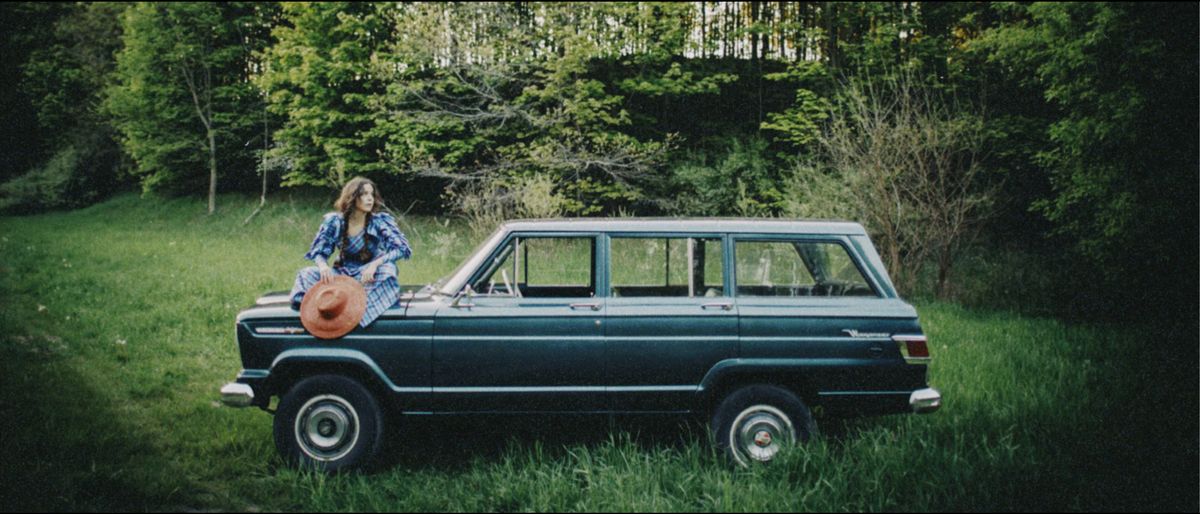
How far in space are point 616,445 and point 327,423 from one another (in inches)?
87.4

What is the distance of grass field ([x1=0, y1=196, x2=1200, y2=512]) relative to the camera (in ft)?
13.1

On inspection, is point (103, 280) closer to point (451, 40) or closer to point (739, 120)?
point (451, 40)

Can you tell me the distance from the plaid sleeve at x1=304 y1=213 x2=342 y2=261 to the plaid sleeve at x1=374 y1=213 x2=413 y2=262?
0.34 m

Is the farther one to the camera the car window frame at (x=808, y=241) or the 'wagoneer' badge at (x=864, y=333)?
the car window frame at (x=808, y=241)

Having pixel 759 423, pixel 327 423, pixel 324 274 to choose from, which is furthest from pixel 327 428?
pixel 759 423

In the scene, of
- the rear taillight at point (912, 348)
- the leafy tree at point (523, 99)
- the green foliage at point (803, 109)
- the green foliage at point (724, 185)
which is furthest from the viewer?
the green foliage at point (803, 109)

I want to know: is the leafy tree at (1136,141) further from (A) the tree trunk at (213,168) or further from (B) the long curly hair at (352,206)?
(A) the tree trunk at (213,168)

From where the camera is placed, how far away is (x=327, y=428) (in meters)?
4.48

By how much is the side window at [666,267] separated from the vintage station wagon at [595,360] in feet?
0.53

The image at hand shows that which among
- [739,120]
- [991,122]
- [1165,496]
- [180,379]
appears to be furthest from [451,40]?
[1165,496]

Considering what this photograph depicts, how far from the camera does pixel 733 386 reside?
4.54 m

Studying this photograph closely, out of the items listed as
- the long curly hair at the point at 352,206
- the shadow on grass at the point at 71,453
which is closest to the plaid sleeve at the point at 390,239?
the long curly hair at the point at 352,206

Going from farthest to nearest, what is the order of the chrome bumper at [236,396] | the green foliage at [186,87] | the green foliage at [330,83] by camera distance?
the green foliage at [186,87], the green foliage at [330,83], the chrome bumper at [236,396]

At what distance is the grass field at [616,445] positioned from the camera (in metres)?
4.00
